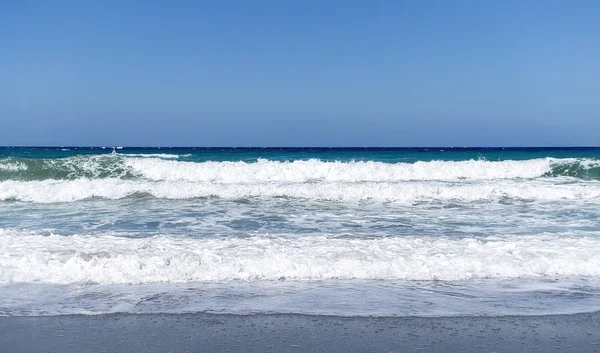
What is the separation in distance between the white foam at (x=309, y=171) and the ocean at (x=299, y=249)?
4.70 metres

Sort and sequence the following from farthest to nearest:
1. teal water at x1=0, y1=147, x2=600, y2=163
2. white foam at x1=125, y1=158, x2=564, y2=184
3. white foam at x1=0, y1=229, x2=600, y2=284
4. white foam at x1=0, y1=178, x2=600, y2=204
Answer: teal water at x1=0, y1=147, x2=600, y2=163 → white foam at x1=125, y1=158, x2=564, y2=184 → white foam at x1=0, y1=178, x2=600, y2=204 → white foam at x1=0, y1=229, x2=600, y2=284

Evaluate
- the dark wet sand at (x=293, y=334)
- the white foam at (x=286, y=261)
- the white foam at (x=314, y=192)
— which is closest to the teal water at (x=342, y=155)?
the white foam at (x=314, y=192)

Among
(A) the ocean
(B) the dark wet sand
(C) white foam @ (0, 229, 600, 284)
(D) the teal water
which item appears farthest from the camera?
(D) the teal water

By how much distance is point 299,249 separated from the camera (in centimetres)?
714

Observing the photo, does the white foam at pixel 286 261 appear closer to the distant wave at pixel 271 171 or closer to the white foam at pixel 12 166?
the distant wave at pixel 271 171

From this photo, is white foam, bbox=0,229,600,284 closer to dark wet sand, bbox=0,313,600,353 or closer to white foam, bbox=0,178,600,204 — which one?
dark wet sand, bbox=0,313,600,353

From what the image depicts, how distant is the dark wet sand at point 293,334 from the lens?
4.00 m

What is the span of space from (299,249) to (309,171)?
503 inches

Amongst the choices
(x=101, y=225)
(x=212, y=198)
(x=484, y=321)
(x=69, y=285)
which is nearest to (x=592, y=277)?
(x=484, y=321)

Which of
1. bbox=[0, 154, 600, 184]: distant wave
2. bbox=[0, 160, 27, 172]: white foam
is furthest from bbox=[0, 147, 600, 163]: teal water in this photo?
bbox=[0, 160, 27, 172]: white foam

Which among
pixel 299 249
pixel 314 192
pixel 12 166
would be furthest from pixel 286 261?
pixel 12 166

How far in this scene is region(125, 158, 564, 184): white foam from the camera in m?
Answer: 19.5

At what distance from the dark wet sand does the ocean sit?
0.72 ft

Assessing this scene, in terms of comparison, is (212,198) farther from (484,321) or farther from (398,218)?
(484,321)
